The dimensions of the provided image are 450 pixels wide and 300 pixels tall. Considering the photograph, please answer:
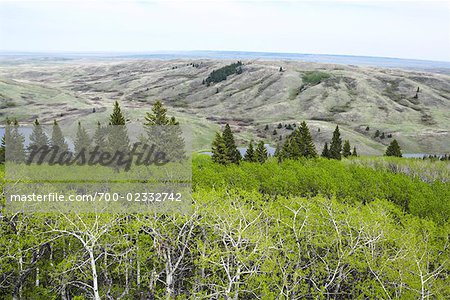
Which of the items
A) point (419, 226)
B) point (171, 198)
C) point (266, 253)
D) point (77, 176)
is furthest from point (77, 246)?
point (419, 226)

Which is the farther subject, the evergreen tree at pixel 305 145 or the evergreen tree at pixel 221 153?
the evergreen tree at pixel 305 145

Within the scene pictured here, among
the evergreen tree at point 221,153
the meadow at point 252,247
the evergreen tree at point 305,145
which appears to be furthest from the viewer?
the evergreen tree at point 305,145

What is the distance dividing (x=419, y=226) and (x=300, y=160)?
37.7 metres

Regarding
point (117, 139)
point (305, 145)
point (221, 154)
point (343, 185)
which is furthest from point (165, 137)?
point (343, 185)

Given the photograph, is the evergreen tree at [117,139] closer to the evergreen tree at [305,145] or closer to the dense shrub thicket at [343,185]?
the dense shrub thicket at [343,185]

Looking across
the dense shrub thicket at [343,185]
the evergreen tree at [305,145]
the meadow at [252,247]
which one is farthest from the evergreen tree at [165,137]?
the evergreen tree at [305,145]

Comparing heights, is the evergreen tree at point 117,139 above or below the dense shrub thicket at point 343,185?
above

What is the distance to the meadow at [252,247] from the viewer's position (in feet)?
96.5

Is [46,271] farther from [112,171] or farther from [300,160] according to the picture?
[300,160]

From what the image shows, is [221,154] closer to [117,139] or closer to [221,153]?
[221,153]

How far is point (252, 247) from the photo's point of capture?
33.0 metres

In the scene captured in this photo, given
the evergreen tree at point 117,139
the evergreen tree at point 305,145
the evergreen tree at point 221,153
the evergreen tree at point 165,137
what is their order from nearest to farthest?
the evergreen tree at point 165,137, the evergreen tree at point 117,139, the evergreen tree at point 221,153, the evergreen tree at point 305,145

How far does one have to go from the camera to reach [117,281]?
4153cm

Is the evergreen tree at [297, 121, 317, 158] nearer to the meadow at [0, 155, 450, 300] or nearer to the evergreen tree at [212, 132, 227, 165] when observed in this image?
the evergreen tree at [212, 132, 227, 165]
